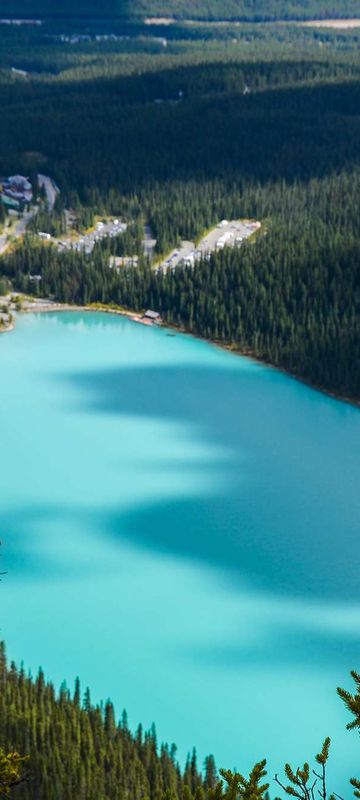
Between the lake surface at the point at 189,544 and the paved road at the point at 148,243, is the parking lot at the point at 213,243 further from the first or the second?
the lake surface at the point at 189,544

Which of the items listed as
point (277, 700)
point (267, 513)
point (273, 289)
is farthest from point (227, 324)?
point (277, 700)

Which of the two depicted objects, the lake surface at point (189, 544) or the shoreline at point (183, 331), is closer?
the lake surface at point (189, 544)

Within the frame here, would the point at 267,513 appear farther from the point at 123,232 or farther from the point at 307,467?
the point at 123,232

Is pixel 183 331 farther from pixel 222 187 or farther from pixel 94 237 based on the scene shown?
pixel 222 187

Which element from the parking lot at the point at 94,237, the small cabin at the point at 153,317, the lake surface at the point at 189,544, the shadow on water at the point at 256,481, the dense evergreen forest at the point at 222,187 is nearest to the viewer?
the lake surface at the point at 189,544

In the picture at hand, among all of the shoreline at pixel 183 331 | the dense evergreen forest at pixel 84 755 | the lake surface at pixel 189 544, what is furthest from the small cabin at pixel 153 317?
the dense evergreen forest at pixel 84 755

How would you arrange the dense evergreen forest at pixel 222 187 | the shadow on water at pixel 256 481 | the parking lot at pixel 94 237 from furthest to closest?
1. the parking lot at pixel 94 237
2. the dense evergreen forest at pixel 222 187
3. the shadow on water at pixel 256 481

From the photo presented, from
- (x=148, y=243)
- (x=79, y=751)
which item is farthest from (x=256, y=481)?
(x=148, y=243)
